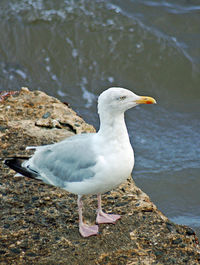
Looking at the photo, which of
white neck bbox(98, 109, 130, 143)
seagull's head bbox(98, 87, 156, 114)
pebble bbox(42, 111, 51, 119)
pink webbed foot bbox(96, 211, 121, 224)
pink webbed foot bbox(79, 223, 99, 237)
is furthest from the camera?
pebble bbox(42, 111, 51, 119)

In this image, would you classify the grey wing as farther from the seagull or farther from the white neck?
the white neck

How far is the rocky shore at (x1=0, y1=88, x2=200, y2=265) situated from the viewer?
3201 mm

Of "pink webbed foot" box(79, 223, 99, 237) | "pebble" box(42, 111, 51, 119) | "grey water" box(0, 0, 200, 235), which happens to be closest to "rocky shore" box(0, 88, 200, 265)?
"pink webbed foot" box(79, 223, 99, 237)

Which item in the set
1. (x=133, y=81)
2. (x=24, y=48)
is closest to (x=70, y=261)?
(x=133, y=81)

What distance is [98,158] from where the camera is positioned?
317cm

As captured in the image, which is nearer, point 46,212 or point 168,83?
point 46,212

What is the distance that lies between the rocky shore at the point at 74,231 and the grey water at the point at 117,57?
116 inches

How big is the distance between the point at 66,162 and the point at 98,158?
0.93 ft

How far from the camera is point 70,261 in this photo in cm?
314

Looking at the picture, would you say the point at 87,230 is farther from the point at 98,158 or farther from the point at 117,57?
the point at 117,57

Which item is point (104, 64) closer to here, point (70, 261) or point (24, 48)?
point (24, 48)

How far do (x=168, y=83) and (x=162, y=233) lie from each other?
5.08 meters

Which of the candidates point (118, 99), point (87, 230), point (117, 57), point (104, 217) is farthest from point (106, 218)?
point (117, 57)

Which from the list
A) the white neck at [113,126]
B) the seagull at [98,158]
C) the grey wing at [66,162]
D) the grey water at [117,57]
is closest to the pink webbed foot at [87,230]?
the seagull at [98,158]
